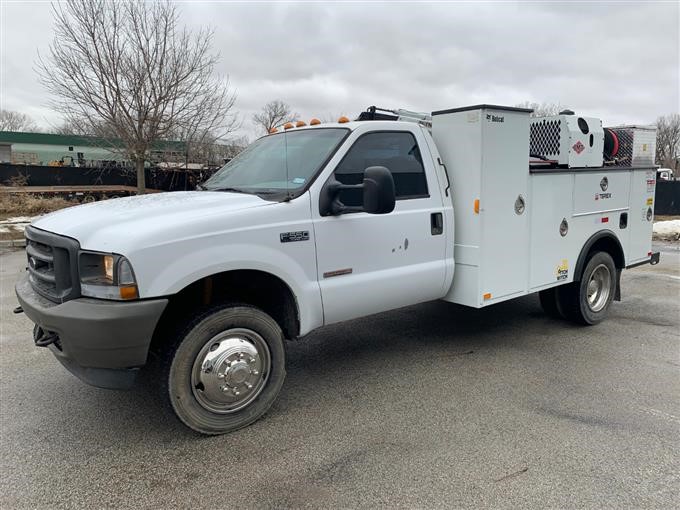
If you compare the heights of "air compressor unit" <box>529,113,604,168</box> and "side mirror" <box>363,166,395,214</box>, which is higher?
"air compressor unit" <box>529,113,604,168</box>

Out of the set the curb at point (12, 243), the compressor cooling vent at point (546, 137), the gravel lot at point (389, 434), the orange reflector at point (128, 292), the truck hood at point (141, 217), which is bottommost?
the gravel lot at point (389, 434)

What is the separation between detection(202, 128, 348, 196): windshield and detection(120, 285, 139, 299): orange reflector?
1255 mm

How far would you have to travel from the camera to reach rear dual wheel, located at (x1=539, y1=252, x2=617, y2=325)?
5801mm

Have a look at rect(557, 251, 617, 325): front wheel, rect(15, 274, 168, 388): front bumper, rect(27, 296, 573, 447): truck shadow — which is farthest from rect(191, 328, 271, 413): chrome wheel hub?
rect(557, 251, 617, 325): front wheel

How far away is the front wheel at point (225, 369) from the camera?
10.8 ft

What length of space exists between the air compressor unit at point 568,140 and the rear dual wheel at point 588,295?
44.6 inches

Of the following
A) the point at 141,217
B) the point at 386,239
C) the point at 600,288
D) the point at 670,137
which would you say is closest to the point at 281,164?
the point at 386,239

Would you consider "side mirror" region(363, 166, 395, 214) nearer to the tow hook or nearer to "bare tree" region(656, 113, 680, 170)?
the tow hook

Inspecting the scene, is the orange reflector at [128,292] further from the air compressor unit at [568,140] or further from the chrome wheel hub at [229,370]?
the air compressor unit at [568,140]

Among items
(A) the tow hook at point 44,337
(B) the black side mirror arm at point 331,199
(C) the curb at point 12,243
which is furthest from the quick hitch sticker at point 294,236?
(C) the curb at point 12,243

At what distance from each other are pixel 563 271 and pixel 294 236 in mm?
3225

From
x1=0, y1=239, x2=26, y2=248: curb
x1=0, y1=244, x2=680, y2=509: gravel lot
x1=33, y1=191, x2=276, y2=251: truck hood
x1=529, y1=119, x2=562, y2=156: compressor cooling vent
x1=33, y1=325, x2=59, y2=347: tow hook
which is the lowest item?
x1=0, y1=244, x2=680, y2=509: gravel lot

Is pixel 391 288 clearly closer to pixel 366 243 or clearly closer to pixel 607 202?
pixel 366 243

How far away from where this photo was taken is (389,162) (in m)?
4.28
